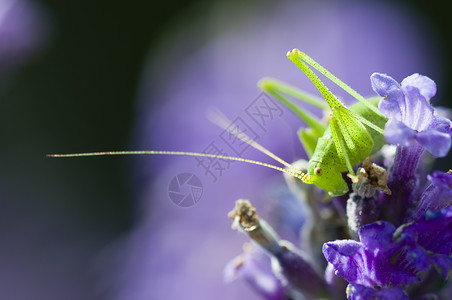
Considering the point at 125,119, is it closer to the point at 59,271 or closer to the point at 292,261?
the point at 59,271

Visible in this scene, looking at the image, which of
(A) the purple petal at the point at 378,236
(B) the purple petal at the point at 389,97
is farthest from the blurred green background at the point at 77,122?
(A) the purple petal at the point at 378,236

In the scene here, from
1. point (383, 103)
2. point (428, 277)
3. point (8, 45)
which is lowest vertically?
point (428, 277)

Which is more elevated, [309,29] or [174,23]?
[174,23]

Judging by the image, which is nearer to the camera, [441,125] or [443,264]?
[443,264]

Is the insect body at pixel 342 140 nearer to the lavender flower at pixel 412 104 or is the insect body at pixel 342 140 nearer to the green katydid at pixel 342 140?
the green katydid at pixel 342 140

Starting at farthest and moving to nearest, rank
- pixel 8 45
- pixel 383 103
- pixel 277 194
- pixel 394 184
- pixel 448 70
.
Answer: pixel 448 70 → pixel 8 45 → pixel 277 194 → pixel 394 184 → pixel 383 103

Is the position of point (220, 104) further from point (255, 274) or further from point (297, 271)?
point (297, 271)

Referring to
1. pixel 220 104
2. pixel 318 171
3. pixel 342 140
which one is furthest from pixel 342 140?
pixel 220 104

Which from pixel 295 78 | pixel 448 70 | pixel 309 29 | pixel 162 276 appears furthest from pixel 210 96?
pixel 448 70

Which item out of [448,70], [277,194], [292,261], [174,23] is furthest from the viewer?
[174,23]
